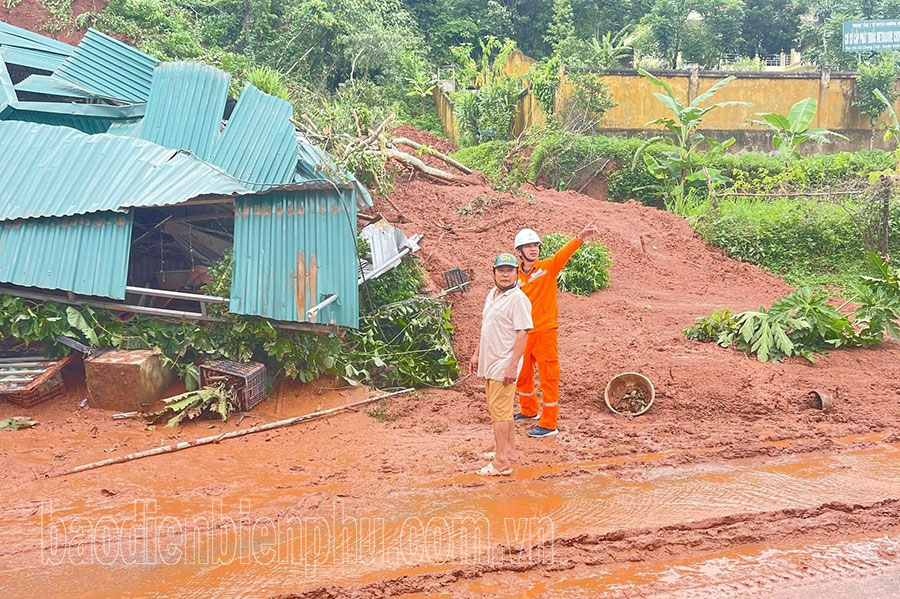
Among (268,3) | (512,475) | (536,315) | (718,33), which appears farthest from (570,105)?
(512,475)

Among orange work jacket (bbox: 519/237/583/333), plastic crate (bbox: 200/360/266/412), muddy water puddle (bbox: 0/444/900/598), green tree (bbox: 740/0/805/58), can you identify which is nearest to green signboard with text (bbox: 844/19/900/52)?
green tree (bbox: 740/0/805/58)

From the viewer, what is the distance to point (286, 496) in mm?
5262

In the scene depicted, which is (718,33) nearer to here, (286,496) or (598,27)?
(598,27)

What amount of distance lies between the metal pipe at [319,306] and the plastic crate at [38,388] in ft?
8.08

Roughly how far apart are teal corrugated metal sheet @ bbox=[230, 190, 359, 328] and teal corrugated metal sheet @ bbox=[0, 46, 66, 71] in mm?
5139

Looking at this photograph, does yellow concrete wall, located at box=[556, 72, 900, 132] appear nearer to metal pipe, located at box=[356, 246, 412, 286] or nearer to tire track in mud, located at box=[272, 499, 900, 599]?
metal pipe, located at box=[356, 246, 412, 286]

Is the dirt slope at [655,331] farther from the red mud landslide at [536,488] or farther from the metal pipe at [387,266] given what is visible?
the metal pipe at [387,266]

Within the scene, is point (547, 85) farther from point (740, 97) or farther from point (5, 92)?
point (5, 92)

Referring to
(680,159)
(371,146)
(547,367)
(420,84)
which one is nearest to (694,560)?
(547,367)

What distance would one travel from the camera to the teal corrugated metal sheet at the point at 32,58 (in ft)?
32.9

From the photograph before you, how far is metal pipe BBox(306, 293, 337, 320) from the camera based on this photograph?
731 cm

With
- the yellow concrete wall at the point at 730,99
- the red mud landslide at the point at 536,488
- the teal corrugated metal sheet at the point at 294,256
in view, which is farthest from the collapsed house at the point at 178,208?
the yellow concrete wall at the point at 730,99

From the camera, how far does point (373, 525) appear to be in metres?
4.74

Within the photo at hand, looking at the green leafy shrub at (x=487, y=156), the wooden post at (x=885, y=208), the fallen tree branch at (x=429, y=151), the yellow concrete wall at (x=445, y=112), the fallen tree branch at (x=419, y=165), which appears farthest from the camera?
the yellow concrete wall at (x=445, y=112)
